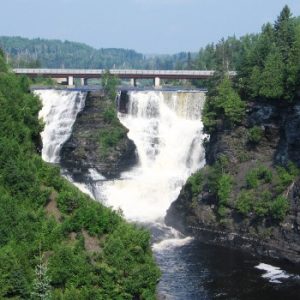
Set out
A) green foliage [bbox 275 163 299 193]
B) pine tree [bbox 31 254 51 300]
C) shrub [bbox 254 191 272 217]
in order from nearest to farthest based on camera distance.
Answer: pine tree [bbox 31 254 51 300]
shrub [bbox 254 191 272 217]
green foliage [bbox 275 163 299 193]

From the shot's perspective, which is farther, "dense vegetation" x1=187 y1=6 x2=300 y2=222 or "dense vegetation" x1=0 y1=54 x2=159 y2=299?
"dense vegetation" x1=187 y1=6 x2=300 y2=222

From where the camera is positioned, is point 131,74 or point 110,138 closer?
point 110,138

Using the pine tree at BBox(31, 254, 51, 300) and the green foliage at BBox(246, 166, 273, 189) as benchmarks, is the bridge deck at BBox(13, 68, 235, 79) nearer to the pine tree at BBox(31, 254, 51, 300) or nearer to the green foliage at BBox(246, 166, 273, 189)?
the green foliage at BBox(246, 166, 273, 189)

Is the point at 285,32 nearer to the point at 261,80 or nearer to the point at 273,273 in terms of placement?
the point at 261,80

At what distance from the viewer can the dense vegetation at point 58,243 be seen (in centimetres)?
3981

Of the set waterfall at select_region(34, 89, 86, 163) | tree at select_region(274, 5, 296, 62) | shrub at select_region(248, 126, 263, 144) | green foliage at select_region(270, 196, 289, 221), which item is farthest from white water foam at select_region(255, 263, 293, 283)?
waterfall at select_region(34, 89, 86, 163)

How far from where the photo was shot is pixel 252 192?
78188 millimetres

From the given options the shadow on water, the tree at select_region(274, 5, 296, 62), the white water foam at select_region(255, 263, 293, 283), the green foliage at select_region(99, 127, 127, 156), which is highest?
the tree at select_region(274, 5, 296, 62)

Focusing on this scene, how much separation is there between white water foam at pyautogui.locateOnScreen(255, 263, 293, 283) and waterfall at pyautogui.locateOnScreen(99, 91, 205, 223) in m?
20.1

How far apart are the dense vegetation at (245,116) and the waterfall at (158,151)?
8181mm

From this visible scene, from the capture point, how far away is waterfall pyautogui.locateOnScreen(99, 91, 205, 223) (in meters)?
90.6

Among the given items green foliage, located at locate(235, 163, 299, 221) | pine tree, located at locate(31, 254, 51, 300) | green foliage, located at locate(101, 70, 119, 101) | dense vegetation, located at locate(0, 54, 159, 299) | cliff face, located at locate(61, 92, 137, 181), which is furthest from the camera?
green foliage, located at locate(101, 70, 119, 101)

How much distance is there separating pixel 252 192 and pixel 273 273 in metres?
13.9

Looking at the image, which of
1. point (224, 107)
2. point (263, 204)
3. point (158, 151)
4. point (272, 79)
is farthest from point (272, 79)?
point (158, 151)
